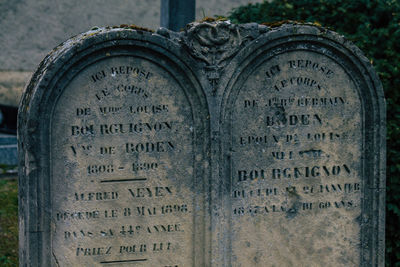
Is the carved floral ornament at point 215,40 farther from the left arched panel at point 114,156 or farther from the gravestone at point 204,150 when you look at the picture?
the left arched panel at point 114,156

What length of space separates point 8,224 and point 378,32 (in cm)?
436

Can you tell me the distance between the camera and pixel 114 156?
386cm

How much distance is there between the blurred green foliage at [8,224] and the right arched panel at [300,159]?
8.38ft

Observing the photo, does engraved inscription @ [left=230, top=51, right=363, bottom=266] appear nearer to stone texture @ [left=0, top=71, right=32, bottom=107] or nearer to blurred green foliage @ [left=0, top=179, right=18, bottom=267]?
blurred green foliage @ [left=0, top=179, right=18, bottom=267]

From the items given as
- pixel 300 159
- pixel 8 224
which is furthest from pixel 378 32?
pixel 8 224

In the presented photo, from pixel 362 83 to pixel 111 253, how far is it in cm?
223

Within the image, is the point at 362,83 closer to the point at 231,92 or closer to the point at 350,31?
the point at 231,92

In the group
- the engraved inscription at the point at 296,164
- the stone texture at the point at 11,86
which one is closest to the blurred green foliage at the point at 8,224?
the engraved inscription at the point at 296,164

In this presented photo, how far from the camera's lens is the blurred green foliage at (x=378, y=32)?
504 cm

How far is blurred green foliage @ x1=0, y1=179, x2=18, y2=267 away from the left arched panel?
1.80 meters

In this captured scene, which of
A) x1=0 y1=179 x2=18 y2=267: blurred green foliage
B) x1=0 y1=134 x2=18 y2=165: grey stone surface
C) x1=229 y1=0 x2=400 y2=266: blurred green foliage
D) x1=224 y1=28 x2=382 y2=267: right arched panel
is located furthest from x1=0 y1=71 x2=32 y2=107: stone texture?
x1=224 y1=28 x2=382 y2=267: right arched panel

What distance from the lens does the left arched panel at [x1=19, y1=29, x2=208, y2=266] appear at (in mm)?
3709

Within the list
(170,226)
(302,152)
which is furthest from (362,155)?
(170,226)

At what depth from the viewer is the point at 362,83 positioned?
4156 millimetres
